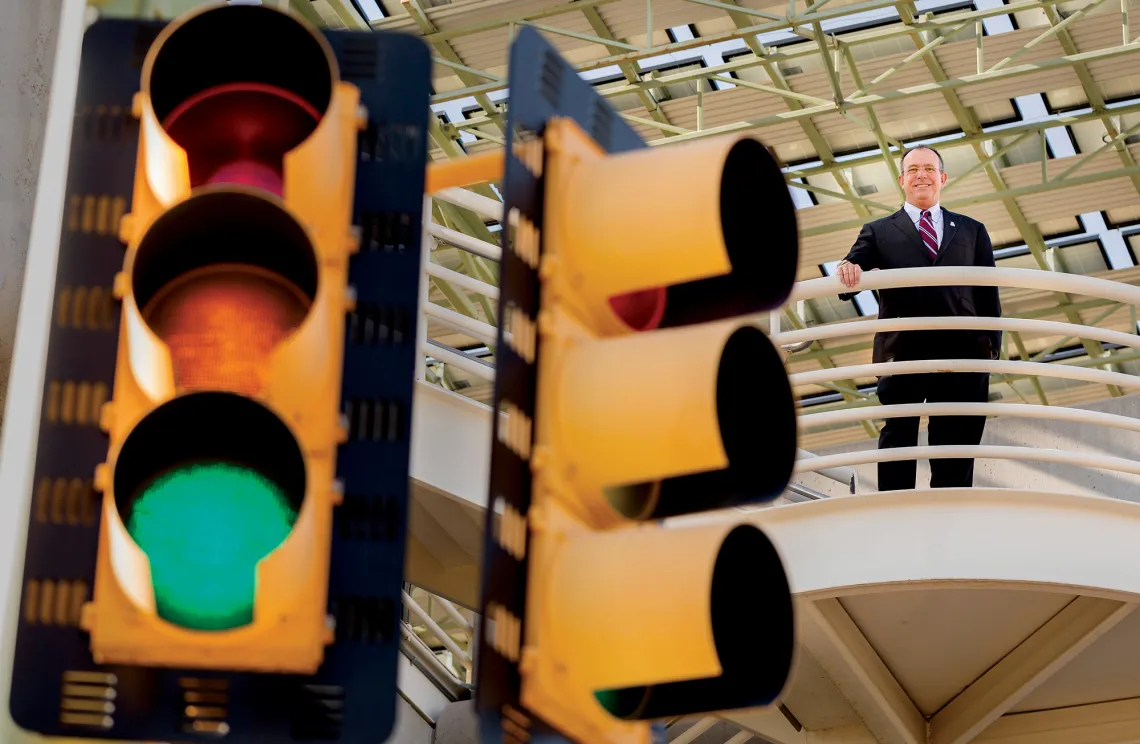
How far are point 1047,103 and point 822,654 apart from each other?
1243 cm

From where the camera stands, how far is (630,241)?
1.81 metres

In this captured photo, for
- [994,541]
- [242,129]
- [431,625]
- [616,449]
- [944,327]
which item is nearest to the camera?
[616,449]

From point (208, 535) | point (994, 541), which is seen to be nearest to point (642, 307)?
point (208, 535)

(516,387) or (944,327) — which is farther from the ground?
(944,327)

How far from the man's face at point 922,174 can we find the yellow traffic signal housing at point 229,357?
575cm

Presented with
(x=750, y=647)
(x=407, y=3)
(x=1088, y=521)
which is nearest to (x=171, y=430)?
(x=750, y=647)

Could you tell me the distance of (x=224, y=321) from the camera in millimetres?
1928

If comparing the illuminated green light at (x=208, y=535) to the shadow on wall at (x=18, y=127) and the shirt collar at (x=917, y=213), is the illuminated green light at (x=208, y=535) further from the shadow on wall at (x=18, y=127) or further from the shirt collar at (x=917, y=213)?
the shirt collar at (x=917, y=213)

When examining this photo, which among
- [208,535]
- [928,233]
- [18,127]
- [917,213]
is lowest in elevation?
[208,535]

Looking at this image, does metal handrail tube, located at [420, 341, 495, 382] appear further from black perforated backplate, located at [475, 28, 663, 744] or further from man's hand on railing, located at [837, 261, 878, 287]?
black perforated backplate, located at [475, 28, 663, 744]

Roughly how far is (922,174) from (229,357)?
5.99 meters

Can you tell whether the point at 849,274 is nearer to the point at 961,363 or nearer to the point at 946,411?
the point at 961,363

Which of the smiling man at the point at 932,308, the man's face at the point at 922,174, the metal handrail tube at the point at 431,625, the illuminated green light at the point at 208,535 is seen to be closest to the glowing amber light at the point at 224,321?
the illuminated green light at the point at 208,535

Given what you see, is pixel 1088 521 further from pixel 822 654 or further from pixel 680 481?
pixel 680 481
